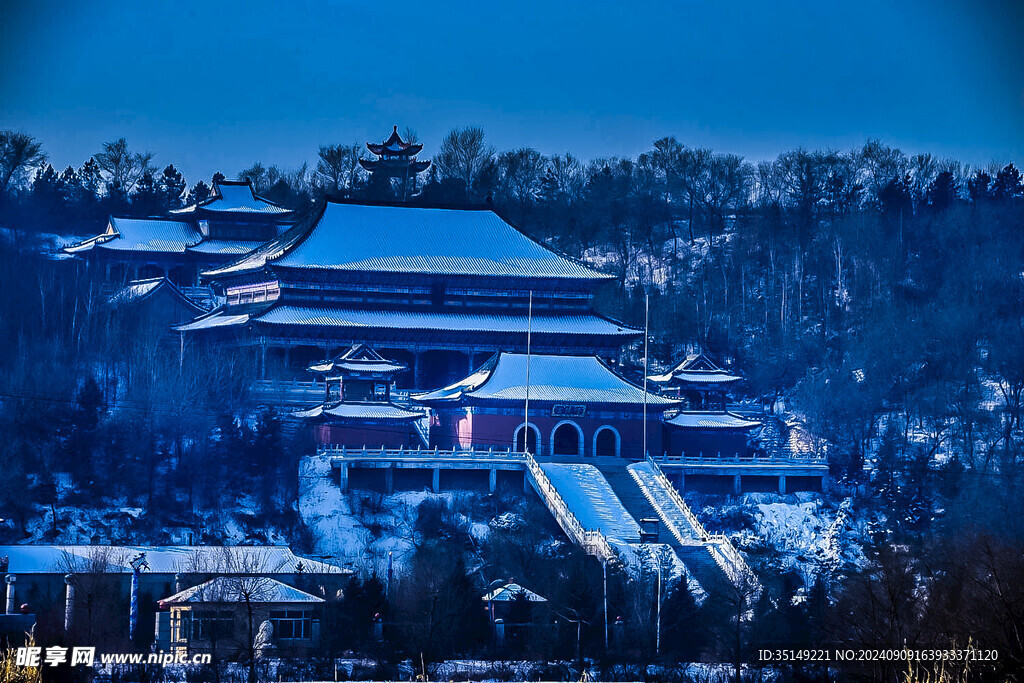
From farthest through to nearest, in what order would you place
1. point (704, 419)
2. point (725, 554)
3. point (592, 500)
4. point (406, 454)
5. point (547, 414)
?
point (704, 419)
point (547, 414)
point (406, 454)
point (592, 500)
point (725, 554)

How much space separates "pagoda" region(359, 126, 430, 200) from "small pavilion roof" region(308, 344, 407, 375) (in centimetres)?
1787

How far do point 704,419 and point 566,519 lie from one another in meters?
8.45

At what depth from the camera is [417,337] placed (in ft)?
161

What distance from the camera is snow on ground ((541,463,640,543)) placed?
37.1 metres

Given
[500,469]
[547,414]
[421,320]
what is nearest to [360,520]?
[500,469]

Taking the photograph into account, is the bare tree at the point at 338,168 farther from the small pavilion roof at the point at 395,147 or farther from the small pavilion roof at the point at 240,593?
the small pavilion roof at the point at 240,593

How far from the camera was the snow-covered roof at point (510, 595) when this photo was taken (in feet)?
97.7

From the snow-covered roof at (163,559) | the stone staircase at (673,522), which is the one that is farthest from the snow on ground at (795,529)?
the snow-covered roof at (163,559)

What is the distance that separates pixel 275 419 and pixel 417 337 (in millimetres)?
8538

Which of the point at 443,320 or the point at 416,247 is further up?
the point at 416,247

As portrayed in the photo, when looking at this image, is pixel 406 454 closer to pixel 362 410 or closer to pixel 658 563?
pixel 362 410

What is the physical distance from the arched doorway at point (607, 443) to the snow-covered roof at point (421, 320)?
6527 mm

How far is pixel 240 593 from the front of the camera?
2836 centimetres

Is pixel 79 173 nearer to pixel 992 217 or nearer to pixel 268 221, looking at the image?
pixel 268 221
